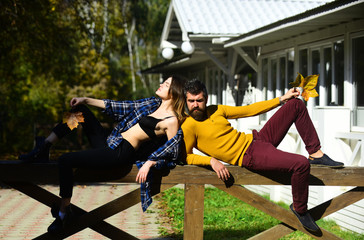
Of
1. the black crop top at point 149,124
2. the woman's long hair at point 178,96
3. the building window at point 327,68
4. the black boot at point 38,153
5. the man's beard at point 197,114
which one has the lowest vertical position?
the black boot at point 38,153

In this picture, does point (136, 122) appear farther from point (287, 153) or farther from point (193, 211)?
point (287, 153)

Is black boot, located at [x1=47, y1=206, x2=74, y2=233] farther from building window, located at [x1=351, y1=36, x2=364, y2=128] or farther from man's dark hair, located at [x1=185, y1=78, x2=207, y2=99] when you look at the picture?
building window, located at [x1=351, y1=36, x2=364, y2=128]

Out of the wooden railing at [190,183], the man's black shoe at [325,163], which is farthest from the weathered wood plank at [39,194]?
the man's black shoe at [325,163]

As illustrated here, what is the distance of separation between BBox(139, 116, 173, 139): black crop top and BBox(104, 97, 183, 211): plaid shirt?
0.41 feet

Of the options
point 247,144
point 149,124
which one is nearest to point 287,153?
point 247,144

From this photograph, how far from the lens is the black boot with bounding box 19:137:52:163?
475 cm

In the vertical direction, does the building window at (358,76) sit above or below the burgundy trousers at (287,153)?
above

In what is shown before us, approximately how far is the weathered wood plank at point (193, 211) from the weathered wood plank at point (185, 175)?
77mm

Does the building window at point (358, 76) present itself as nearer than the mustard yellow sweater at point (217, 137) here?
No

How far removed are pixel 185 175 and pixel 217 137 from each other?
0.45 metres

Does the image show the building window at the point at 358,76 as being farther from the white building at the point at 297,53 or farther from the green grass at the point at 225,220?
the green grass at the point at 225,220

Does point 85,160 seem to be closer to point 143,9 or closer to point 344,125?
point 344,125

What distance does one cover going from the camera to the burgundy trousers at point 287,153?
4.61 m

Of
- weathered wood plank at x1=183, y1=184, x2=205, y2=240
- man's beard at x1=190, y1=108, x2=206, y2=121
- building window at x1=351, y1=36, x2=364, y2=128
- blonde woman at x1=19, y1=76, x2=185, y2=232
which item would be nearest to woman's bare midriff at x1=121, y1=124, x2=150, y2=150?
blonde woman at x1=19, y1=76, x2=185, y2=232
